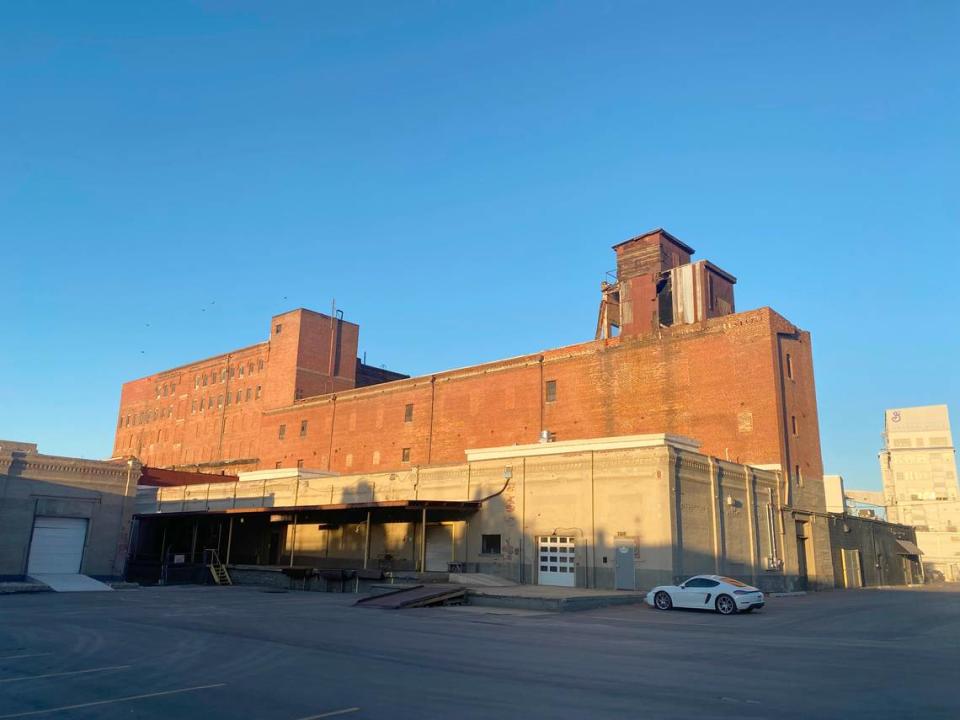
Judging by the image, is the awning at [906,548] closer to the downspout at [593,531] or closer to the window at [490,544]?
the downspout at [593,531]

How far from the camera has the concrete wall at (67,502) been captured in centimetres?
3441

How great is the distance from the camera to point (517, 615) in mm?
22500

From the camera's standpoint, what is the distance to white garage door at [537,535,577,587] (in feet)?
107

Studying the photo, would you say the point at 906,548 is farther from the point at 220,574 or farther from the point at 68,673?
→ the point at 68,673

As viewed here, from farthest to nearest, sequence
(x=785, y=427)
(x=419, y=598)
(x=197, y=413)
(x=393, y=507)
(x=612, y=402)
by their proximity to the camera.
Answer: (x=197, y=413) → (x=612, y=402) → (x=785, y=427) → (x=393, y=507) → (x=419, y=598)

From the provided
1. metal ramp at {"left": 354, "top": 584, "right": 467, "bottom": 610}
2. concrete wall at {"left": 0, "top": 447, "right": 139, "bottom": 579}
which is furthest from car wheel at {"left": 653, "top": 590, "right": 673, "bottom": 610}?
concrete wall at {"left": 0, "top": 447, "right": 139, "bottom": 579}

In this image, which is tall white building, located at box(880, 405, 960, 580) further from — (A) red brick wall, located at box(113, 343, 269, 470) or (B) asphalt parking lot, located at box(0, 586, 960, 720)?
(B) asphalt parking lot, located at box(0, 586, 960, 720)

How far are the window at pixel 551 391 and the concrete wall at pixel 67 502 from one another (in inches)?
1091

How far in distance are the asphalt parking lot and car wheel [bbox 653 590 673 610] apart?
351cm

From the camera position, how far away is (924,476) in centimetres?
10912

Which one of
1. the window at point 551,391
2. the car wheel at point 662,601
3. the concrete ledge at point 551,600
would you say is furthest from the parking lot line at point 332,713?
the window at point 551,391

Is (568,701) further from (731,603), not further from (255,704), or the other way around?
(731,603)

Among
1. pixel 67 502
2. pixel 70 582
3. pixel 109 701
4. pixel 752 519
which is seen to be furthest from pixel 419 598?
pixel 67 502

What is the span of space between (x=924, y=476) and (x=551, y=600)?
107244mm
